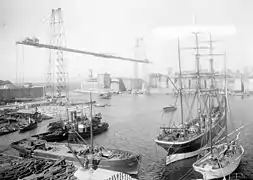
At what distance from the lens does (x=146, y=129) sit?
652 cm

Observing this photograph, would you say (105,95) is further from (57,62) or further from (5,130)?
(5,130)

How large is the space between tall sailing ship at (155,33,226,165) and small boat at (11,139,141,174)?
899 millimetres

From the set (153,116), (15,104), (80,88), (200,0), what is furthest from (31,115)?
(200,0)

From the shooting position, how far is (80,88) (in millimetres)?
5543

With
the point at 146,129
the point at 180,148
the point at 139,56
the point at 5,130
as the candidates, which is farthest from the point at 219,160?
the point at 5,130

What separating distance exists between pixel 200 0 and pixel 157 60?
1.53m

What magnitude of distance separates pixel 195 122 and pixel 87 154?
3143 millimetres

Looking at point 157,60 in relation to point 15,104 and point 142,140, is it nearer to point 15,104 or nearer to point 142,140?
point 142,140

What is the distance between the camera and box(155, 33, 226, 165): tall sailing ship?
18.0 feet

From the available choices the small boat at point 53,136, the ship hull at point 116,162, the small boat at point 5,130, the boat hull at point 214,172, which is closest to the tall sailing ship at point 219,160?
the boat hull at point 214,172

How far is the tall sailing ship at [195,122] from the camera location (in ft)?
18.0

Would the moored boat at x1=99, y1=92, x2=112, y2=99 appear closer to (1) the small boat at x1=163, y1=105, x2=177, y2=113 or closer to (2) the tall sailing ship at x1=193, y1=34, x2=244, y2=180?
(1) the small boat at x1=163, y1=105, x2=177, y2=113

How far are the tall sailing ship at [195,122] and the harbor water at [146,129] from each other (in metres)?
0.26

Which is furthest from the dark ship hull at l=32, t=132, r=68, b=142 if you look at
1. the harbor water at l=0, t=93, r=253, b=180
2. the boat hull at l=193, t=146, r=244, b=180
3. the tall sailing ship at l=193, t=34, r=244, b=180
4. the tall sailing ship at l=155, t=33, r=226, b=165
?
the boat hull at l=193, t=146, r=244, b=180
